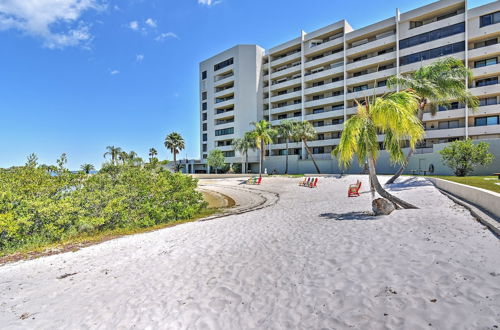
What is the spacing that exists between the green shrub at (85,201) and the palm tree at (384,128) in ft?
30.5

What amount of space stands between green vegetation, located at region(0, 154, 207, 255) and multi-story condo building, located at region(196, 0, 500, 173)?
882 inches

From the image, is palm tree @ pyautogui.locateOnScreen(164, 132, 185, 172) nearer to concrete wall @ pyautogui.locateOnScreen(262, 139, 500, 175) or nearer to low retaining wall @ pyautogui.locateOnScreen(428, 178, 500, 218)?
concrete wall @ pyautogui.locateOnScreen(262, 139, 500, 175)

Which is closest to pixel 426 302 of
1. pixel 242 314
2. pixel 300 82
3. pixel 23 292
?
pixel 242 314

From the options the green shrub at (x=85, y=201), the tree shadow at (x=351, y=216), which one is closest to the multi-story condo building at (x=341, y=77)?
→ the tree shadow at (x=351, y=216)

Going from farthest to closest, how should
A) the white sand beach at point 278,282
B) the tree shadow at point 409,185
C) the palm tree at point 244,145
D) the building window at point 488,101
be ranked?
1. the palm tree at point 244,145
2. the building window at point 488,101
3. the tree shadow at point 409,185
4. the white sand beach at point 278,282

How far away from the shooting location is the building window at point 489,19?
3856 centimetres

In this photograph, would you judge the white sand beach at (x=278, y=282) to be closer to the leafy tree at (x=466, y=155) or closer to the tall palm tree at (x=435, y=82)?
the tall palm tree at (x=435, y=82)

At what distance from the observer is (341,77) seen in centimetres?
5472

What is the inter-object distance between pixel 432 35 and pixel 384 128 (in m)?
43.5

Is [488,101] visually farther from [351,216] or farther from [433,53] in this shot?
[351,216]

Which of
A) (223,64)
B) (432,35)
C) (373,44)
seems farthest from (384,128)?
(223,64)

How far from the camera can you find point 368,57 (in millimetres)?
51688

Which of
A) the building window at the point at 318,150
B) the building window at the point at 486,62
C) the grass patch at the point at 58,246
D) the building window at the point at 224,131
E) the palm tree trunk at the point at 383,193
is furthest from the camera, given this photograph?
the building window at the point at 224,131

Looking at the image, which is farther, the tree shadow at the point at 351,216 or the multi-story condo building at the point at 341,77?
the multi-story condo building at the point at 341,77
